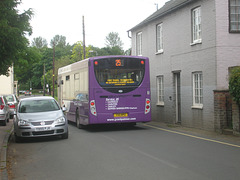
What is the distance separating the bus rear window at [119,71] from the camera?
15.5 metres

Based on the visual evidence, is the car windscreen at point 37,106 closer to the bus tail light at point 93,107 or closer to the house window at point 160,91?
the bus tail light at point 93,107

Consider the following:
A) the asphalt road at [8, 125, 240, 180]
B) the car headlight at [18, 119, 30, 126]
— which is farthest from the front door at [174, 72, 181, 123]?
the car headlight at [18, 119, 30, 126]

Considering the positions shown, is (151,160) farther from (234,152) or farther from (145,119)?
(145,119)

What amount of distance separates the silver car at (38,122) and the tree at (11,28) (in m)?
1.94

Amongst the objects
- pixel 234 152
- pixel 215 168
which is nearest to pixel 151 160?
pixel 215 168

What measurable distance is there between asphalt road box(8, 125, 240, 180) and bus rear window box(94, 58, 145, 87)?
3220 mm

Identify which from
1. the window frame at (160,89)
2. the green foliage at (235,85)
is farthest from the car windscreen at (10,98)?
the green foliage at (235,85)

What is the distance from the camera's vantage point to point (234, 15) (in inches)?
645

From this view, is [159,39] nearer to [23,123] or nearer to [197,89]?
[197,89]

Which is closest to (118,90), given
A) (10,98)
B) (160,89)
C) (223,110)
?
(223,110)

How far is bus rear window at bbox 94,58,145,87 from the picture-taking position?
1553cm

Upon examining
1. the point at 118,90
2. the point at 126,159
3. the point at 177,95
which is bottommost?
the point at 126,159

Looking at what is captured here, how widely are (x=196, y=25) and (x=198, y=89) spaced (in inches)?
123

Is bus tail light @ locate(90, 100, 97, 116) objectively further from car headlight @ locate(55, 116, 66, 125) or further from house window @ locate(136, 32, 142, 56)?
house window @ locate(136, 32, 142, 56)
